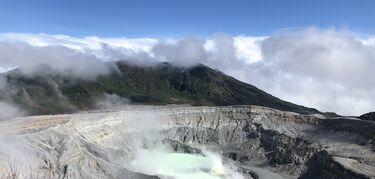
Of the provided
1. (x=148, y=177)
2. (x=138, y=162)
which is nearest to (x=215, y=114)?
(x=138, y=162)

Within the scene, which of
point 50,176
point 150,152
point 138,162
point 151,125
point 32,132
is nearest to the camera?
point 50,176

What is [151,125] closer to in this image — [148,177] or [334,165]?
[148,177]

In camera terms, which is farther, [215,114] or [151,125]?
[215,114]

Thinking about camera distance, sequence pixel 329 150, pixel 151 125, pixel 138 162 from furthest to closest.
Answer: pixel 151 125, pixel 138 162, pixel 329 150

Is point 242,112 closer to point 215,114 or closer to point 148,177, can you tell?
point 215,114

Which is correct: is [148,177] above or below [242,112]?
below

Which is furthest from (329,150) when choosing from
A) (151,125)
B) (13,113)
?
(13,113)
